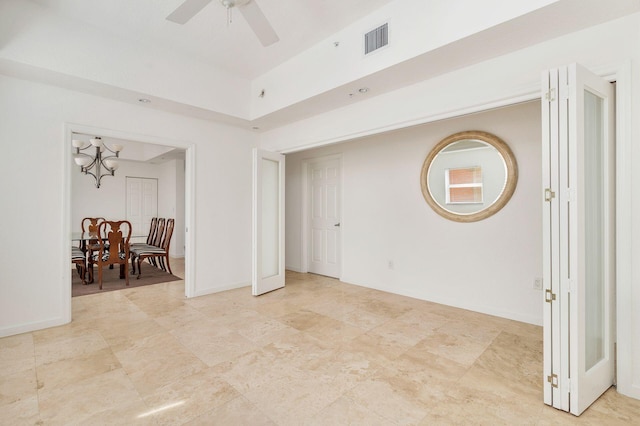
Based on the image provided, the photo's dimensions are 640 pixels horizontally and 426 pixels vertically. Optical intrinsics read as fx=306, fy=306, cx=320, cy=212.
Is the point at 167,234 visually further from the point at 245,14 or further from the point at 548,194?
the point at 548,194

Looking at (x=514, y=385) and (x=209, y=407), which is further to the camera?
(x=514, y=385)

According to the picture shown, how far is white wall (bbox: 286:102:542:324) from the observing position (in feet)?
10.7

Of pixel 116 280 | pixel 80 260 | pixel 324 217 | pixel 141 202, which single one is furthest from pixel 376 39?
pixel 141 202

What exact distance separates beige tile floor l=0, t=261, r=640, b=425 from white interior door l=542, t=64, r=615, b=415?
242mm

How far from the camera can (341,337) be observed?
2.89 metres

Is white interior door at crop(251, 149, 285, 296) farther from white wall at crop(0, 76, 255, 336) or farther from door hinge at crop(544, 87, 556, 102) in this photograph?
door hinge at crop(544, 87, 556, 102)

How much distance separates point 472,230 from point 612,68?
6.61 ft

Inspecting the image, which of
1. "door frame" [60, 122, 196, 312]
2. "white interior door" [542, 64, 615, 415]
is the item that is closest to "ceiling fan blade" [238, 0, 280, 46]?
"white interior door" [542, 64, 615, 415]

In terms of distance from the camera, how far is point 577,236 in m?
1.79

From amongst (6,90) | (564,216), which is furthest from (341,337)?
(6,90)

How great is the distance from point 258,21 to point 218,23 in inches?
38.5

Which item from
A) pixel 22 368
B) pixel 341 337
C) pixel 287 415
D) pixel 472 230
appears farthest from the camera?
pixel 472 230

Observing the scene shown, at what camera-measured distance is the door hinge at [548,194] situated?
1.88 metres

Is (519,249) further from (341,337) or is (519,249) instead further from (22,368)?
(22,368)
